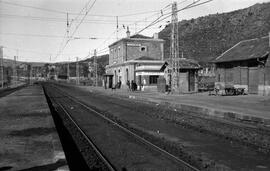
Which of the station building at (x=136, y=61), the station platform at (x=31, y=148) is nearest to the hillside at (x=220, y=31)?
the station building at (x=136, y=61)

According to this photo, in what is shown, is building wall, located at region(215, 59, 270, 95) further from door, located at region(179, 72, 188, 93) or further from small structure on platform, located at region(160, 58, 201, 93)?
door, located at region(179, 72, 188, 93)

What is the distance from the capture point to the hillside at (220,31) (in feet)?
294

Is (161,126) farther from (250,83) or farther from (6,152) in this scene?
(250,83)

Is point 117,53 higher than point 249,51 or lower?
higher

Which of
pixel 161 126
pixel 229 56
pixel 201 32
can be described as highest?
pixel 201 32

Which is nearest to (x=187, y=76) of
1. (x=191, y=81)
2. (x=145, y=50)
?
(x=191, y=81)

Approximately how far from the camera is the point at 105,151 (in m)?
9.28

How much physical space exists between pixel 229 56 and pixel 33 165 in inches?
1382

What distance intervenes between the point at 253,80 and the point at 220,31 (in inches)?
3016

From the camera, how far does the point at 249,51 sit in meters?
35.8

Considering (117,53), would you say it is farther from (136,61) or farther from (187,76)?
(187,76)

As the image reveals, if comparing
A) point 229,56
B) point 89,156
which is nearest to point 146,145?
point 89,156

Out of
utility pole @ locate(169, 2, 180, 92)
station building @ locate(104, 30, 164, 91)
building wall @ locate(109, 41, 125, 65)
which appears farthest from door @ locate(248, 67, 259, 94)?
building wall @ locate(109, 41, 125, 65)

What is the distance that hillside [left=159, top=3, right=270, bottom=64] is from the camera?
8950 centimetres
